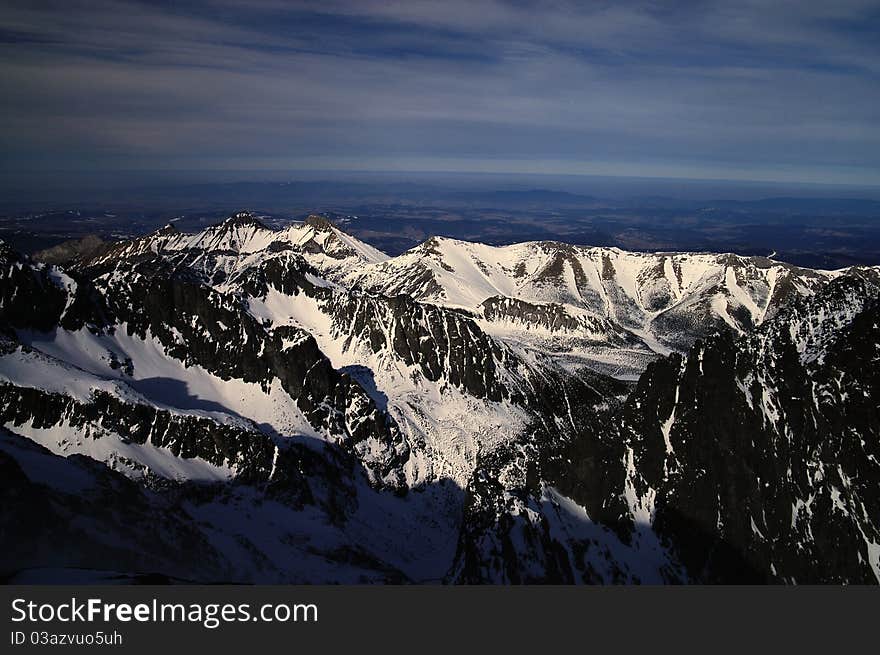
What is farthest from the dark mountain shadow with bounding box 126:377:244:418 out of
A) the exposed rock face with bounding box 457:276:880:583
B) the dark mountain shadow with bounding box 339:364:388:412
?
the exposed rock face with bounding box 457:276:880:583

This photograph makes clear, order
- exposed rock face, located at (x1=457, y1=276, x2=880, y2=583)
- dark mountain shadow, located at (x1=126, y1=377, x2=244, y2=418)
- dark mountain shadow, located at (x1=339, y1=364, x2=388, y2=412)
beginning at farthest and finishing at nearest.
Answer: dark mountain shadow, located at (x1=339, y1=364, x2=388, y2=412) < dark mountain shadow, located at (x1=126, y1=377, x2=244, y2=418) < exposed rock face, located at (x1=457, y1=276, x2=880, y2=583)

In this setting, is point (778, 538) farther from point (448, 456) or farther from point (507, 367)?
point (507, 367)

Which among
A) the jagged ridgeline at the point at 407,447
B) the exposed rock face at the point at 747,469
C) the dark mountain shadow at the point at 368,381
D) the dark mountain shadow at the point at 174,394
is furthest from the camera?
the dark mountain shadow at the point at 368,381

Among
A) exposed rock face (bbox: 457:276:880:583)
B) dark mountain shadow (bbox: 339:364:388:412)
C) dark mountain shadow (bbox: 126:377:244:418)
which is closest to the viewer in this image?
exposed rock face (bbox: 457:276:880:583)

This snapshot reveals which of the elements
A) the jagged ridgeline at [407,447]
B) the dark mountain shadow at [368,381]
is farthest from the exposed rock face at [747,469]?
the dark mountain shadow at [368,381]

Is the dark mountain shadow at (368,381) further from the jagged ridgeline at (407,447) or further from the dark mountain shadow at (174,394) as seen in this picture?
the dark mountain shadow at (174,394)

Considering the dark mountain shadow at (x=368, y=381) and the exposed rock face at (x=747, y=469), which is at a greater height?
the exposed rock face at (x=747, y=469)

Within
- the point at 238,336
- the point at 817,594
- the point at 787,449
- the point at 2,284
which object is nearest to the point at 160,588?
the point at 817,594

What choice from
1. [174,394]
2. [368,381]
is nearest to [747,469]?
[368,381]

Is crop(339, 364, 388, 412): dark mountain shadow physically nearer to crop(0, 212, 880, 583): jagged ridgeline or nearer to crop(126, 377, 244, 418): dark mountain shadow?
crop(0, 212, 880, 583): jagged ridgeline
